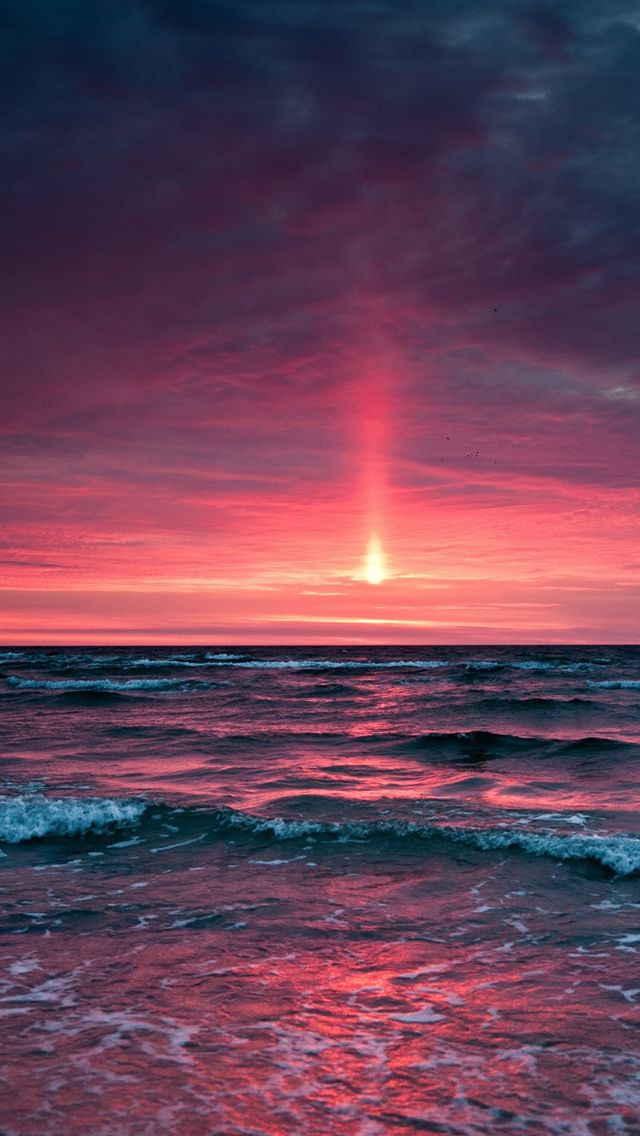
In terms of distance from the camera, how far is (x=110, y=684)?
48.6m

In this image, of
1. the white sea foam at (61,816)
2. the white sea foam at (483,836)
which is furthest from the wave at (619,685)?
the white sea foam at (61,816)

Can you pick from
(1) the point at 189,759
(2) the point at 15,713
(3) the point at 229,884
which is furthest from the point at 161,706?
(3) the point at 229,884

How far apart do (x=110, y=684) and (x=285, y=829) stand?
3780cm

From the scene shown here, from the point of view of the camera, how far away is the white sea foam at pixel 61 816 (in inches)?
506

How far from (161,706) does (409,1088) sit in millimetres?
31243

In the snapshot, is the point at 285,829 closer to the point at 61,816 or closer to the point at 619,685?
the point at 61,816

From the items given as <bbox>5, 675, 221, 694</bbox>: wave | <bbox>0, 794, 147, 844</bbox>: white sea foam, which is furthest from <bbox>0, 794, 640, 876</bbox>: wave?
<bbox>5, 675, 221, 694</bbox>: wave

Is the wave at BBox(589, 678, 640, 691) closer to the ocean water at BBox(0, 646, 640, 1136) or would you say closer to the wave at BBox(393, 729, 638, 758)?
the wave at BBox(393, 729, 638, 758)

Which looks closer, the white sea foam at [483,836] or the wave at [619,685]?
the white sea foam at [483,836]

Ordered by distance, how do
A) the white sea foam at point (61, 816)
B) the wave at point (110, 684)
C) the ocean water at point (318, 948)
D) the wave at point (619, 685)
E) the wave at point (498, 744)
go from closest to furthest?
the ocean water at point (318, 948)
the white sea foam at point (61, 816)
the wave at point (498, 744)
the wave at point (619, 685)
the wave at point (110, 684)

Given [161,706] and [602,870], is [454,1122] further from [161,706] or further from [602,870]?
[161,706]

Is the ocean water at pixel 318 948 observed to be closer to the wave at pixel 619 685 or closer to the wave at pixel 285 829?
the wave at pixel 285 829

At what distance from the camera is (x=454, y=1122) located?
506 cm

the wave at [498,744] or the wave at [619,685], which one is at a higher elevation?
the wave at [498,744]
